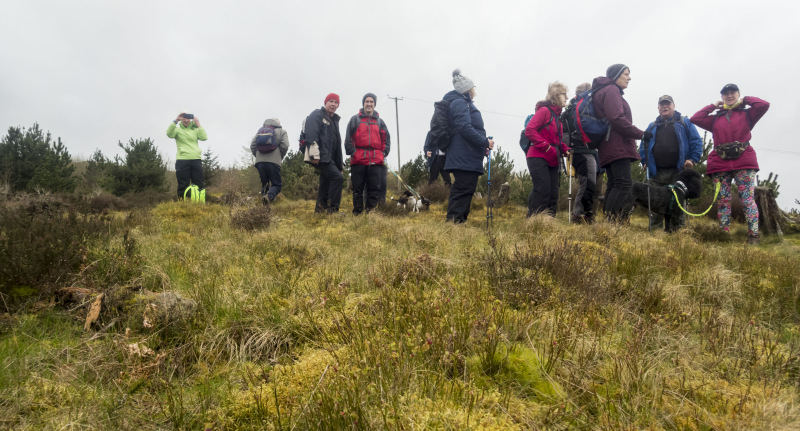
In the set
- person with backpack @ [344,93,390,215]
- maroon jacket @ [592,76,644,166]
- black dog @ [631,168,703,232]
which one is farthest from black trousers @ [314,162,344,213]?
black dog @ [631,168,703,232]

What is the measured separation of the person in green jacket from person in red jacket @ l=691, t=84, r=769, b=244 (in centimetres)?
874

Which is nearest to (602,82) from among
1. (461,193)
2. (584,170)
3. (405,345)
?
(584,170)

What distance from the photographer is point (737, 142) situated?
5.47 metres

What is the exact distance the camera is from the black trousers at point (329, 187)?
6.91 metres

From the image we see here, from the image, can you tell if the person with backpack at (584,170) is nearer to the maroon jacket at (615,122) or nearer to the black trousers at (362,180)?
the maroon jacket at (615,122)

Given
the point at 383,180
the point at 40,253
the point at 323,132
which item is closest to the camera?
the point at 40,253

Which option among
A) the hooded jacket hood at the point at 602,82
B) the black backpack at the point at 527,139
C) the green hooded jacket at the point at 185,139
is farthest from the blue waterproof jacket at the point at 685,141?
the green hooded jacket at the point at 185,139

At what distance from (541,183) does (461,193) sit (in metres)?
1.22

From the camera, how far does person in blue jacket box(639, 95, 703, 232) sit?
6.44m

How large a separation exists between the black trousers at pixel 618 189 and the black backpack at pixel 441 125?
7.74 feet

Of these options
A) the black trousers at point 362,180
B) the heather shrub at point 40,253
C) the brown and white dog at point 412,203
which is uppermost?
the black trousers at point 362,180

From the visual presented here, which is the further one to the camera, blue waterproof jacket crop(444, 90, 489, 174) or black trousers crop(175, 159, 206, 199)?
black trousers crop(175, 159, 206, 199)

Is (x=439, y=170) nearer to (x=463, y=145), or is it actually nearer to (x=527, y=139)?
(x=527, y=139)

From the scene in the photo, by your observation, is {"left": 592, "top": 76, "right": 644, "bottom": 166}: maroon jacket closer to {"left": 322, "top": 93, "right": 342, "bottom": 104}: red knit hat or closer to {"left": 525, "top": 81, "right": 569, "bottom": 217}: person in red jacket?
{"left": 525, "top": 81, "right": 569, "bottom": 217}: person in red jacket
